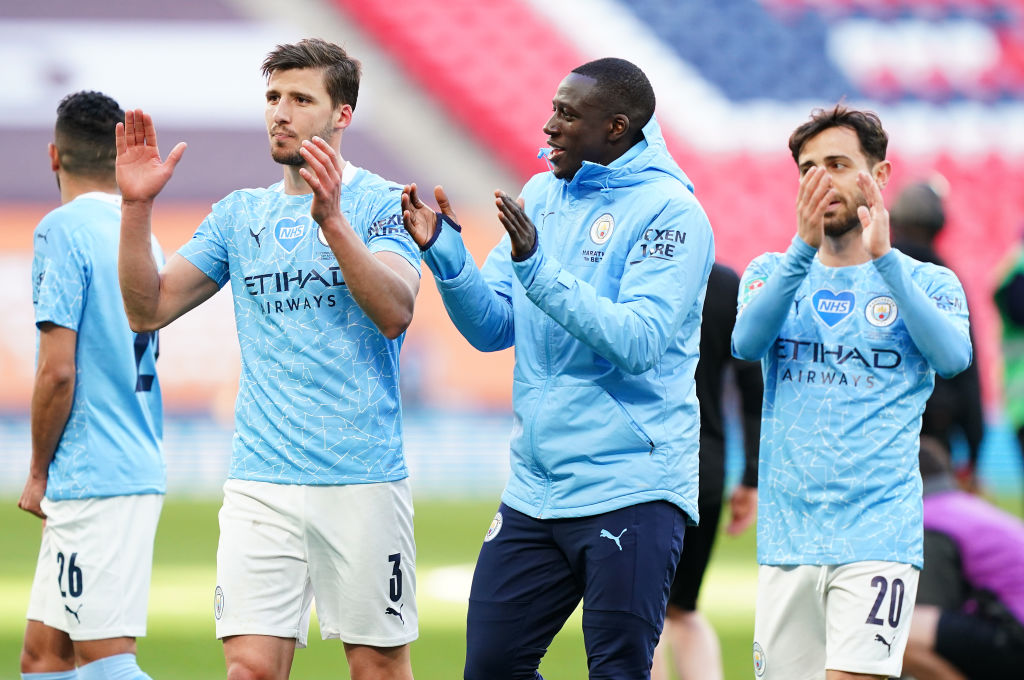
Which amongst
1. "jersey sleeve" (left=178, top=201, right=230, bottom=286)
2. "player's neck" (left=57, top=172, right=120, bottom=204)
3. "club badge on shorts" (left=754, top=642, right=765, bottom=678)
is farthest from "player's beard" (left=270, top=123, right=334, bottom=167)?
"club badge on shorts" (left=754, top=642, right=765, bottom=678)

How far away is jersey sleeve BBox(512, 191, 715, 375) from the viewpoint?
11.8 ft

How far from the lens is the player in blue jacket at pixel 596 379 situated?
12.1 ft

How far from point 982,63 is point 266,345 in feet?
66.2

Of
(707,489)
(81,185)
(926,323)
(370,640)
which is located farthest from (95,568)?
(926,323)

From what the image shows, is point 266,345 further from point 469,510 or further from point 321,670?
point 469,510

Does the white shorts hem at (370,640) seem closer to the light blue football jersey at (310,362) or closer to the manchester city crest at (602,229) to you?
the light blue football jersey at (310,362)

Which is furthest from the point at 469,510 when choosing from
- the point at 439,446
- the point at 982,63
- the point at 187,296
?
the point at 982,63

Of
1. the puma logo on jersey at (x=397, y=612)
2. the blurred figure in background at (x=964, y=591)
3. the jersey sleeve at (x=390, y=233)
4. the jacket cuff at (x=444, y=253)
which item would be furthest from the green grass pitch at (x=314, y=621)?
the jacket cuff at (x=444, y=253)

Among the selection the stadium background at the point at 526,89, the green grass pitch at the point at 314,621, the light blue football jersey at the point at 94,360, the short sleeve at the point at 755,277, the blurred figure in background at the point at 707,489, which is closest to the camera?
the short sleeve at the point at 755,277

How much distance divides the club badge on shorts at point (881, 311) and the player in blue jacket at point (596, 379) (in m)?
0.57

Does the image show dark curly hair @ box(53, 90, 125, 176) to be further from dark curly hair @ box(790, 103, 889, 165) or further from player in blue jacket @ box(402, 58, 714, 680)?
dark curly hair @ box(790, 103, 889, 165)

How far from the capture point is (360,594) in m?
3.98

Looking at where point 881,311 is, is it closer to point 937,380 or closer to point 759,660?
point 759,660

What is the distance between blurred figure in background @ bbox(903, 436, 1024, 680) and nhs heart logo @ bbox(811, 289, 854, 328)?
1.28 meters
